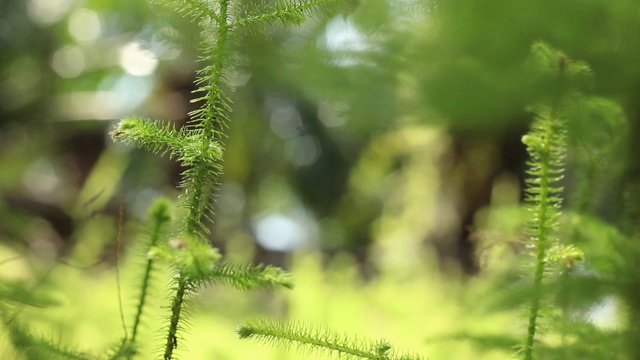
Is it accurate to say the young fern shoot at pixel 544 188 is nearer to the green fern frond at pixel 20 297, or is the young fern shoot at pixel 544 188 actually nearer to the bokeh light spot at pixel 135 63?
the green fern frond at pixel 20 297

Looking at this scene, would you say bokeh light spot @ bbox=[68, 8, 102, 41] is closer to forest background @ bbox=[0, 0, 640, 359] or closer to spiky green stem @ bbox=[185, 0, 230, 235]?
forest background @ bbox=[0, 0, 640, 359]

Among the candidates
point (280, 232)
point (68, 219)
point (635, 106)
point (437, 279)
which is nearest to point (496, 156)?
point (437, 279)

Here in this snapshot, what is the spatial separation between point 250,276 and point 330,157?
2.57ft

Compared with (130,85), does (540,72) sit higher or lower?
lower

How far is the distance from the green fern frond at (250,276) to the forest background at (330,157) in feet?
0.71

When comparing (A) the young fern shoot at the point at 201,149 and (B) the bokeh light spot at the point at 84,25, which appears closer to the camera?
(A) the young fern shoot at the point at 201,149

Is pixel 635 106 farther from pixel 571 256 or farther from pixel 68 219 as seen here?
pixel 68 219

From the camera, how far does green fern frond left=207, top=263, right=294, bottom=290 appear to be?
24 centimetres

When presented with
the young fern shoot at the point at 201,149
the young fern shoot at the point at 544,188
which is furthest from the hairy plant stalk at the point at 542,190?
the young fern shoot at the point at 201,149

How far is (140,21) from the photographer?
81 centimetres

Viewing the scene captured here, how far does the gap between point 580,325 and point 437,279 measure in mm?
518

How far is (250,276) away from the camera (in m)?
0.25

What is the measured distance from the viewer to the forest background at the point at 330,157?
0.45 meters

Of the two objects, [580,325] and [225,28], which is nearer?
[225,28]
